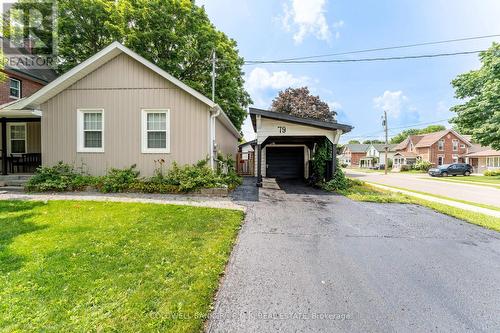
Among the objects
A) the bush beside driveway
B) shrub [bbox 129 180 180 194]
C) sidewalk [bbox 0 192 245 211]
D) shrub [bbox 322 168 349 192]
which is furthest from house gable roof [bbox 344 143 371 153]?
sidewalk [bbox 0 192 245 211]

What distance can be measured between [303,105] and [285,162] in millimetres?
16780

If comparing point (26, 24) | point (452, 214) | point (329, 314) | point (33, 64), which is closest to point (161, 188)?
point (329, 314)

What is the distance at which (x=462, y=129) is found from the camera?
25.6m

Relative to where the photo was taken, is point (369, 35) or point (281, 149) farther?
point (281, 149)

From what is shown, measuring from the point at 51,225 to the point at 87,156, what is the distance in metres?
5.22

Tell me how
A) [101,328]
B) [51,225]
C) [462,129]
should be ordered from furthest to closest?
[462,129], [51,225], [101,328]

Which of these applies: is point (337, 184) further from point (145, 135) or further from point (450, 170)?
point (450, 170)

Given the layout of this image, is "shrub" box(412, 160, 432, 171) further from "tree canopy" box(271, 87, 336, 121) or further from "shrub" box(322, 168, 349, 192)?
"shrub" box(322, 168, 349, 192)

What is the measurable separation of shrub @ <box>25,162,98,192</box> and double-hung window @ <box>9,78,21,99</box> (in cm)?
986

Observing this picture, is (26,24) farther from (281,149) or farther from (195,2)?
(281,149)

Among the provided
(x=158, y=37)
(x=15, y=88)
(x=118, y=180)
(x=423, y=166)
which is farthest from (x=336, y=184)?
(x=423, y=166)

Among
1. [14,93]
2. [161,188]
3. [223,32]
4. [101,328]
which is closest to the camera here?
[101,328]

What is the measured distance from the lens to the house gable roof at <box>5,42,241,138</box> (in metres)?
9.05

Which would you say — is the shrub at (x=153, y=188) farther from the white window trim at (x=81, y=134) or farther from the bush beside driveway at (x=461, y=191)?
the bush beside driveway at (x=461, y=191)
